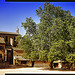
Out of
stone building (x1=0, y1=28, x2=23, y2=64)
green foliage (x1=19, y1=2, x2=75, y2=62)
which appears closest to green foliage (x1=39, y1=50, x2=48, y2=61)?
green foliage (x1=19, y1=2, x2=75, y2=62)

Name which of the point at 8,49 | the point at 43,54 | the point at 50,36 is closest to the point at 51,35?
the point at 50,36

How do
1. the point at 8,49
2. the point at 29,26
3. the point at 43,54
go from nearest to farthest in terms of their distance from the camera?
1. the point at 43,54
2. the point at 29,26
3. the point at 8,49

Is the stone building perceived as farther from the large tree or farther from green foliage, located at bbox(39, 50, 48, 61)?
green foliage, located at bbox(39, 50, 48, 61)

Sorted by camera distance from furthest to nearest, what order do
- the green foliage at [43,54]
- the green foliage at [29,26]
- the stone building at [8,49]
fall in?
the stone building at [8,49]
the green foliage at [29,26]
the green foliage at [43,54]

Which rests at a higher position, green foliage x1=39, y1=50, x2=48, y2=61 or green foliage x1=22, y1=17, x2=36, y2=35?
green foliage x1=22, y1=17, x2=36, y2=35

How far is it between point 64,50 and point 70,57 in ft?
3.36

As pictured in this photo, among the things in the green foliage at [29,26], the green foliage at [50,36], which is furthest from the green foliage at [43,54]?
the green foliage at [29,26]

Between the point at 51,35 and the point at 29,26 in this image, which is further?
the point at 29,26

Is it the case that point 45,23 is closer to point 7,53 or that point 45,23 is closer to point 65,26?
point 65,26

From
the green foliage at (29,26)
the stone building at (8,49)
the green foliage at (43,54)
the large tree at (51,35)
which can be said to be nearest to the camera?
the green foliage at (43,54)

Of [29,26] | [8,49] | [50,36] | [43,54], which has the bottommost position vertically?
[43,54]

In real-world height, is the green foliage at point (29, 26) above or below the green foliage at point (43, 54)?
above

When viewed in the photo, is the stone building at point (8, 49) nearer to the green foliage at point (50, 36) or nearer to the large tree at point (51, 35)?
the green foliage at point (50, 36)

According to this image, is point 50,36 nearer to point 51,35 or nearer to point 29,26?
point 51,35
